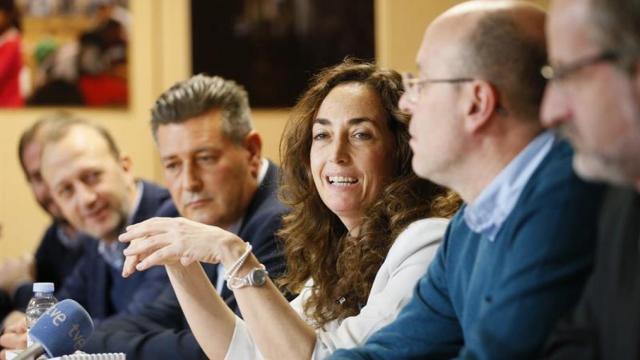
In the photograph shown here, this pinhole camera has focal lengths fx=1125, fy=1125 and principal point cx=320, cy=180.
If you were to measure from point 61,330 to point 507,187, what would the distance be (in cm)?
102

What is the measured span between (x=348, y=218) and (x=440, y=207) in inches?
10.3

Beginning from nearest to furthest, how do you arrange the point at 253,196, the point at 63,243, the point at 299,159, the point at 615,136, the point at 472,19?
1. the point at 615,136
2. the point at 472,19
3. the point at 299,159
4. the point at 253,196
5. the point at 63,243

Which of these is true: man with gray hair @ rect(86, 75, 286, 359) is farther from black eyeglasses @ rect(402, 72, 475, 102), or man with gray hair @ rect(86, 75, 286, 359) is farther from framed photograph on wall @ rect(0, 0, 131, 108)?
framed photograph on wall @ rect(0, 0, 131, 108)

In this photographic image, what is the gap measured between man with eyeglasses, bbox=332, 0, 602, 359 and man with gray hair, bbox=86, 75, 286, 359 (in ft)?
4.55

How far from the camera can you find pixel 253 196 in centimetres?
367

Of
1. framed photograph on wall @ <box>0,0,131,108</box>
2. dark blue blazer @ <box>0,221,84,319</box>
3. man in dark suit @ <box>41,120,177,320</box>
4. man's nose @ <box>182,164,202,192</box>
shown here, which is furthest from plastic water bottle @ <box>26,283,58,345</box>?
framed photograph on wall @ <box>0,0,131,108</box>

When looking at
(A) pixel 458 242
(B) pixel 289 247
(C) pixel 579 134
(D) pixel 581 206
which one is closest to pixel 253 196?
(B) pixel 289 247

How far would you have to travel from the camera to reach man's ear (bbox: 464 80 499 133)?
1985 millimetres

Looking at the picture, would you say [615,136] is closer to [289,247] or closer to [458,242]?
[458,242]

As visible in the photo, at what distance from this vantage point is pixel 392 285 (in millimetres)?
2475

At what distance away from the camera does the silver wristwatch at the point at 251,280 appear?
2574mm

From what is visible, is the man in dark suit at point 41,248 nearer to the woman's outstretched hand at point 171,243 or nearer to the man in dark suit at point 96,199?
the man in dark suit at point 96,199

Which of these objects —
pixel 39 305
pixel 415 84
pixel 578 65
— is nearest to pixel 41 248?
pixel 39 305

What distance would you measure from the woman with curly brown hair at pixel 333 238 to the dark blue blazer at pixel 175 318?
1.23 feet
